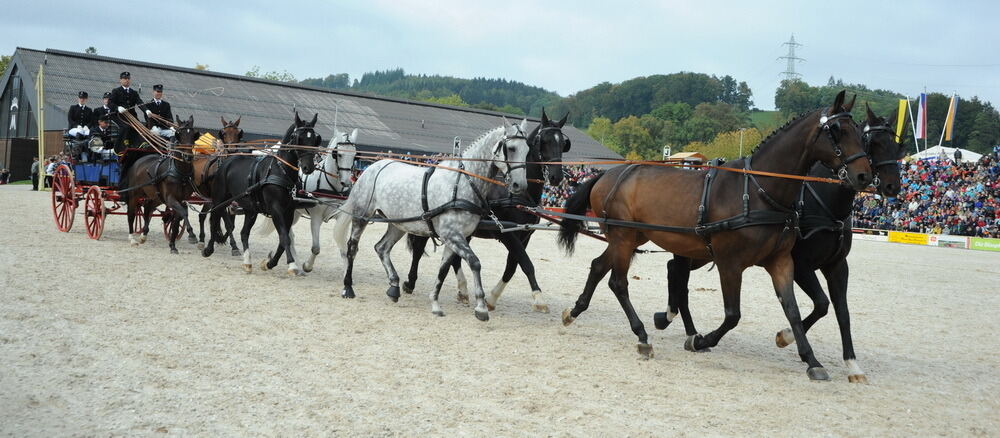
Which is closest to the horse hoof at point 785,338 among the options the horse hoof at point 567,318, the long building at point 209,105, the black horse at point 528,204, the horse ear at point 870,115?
the horse ear at point 870,115

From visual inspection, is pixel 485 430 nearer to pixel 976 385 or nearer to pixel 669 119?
pixel 976 385

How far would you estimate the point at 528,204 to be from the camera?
30.8ft

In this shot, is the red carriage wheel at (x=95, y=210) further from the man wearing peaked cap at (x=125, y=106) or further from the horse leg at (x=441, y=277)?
the horse leg at (x=441, y=277)

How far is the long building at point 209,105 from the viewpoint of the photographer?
41312 mm

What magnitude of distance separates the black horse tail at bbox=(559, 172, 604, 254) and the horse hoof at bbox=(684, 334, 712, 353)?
1710 millimetres

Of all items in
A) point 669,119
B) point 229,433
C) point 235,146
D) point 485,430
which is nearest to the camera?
point 229,433

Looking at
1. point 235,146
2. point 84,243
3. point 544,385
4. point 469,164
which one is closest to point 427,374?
point 544,385

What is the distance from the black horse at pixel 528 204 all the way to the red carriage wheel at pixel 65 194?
8.17 metres

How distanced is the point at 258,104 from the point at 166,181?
35.6 meters

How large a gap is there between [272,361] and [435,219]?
3206mm

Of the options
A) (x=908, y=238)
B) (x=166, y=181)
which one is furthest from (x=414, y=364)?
(x=908, y=238)

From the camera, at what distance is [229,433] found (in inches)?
181

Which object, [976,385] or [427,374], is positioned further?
[976,385]

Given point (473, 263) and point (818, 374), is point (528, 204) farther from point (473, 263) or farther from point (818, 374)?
point (818, 374)
